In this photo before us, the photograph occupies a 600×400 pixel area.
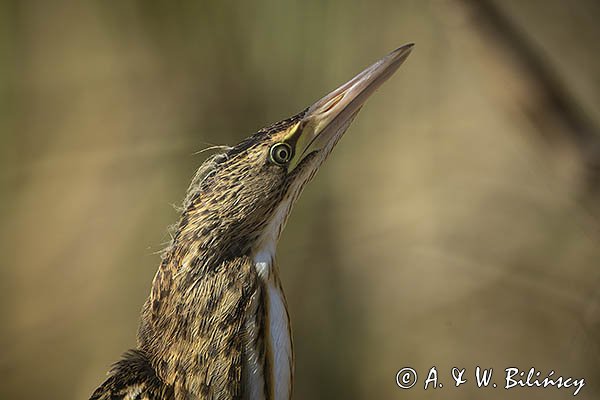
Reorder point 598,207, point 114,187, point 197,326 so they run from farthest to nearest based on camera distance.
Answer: point 114,187 < point 197,326 < point 598,207

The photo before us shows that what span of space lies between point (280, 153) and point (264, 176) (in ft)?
0.15

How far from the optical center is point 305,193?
2.89 metres

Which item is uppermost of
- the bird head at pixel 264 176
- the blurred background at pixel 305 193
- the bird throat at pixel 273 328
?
the blurred background at pixel 305 193

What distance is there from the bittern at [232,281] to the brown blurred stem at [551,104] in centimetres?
22

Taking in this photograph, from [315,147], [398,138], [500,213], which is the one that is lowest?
[315,147]

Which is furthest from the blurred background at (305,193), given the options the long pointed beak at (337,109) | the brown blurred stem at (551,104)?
the brown blurred stem at (551,104)

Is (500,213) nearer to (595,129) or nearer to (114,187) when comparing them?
(114,187)

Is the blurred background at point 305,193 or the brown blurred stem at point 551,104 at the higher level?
the blurred background at point 305,193

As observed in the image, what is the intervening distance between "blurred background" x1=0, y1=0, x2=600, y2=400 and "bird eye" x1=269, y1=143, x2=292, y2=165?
4.97 ft

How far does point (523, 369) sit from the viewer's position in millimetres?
2938

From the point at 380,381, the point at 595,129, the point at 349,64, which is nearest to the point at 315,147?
the point at 595,129

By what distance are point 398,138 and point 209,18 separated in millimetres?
790

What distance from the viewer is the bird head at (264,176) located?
129cm

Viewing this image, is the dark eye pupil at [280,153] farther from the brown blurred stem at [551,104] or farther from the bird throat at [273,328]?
the brown blurred stem at [551,104]
